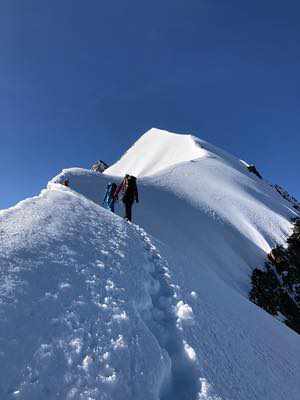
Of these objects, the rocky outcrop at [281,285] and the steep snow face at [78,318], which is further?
the rocky outcrop at [281,285]

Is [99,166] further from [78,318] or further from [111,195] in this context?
[78,318]

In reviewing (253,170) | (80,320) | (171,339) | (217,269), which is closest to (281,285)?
(217,269)

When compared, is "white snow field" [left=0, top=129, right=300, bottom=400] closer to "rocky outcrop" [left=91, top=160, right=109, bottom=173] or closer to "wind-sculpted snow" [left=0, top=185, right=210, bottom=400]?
"wind-sculpted snow" [left=0, top=185, right=210, bottom=400]

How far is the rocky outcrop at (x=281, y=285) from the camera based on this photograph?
1995cm

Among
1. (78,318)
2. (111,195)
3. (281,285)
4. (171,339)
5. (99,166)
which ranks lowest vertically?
(78,318)

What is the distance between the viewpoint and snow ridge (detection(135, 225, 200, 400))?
5070 mm

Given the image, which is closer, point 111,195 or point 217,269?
point 111,195

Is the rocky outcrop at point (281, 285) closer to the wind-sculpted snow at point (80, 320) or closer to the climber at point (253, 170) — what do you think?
the wind-sculpted snow at point (80, 320)

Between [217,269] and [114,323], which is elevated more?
[217,269]

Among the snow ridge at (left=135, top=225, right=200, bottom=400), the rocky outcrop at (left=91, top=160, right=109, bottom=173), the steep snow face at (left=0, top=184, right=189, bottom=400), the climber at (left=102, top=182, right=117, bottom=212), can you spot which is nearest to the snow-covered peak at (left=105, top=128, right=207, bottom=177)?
the rocky outcrop at (left=91, top=160, right=109, bottom=173)

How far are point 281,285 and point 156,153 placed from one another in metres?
49.2

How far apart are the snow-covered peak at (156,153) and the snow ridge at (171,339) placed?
43.5 meters

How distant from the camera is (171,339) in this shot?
20.5 ft

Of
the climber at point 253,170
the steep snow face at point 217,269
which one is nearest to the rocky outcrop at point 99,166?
the climber at point 253,170
